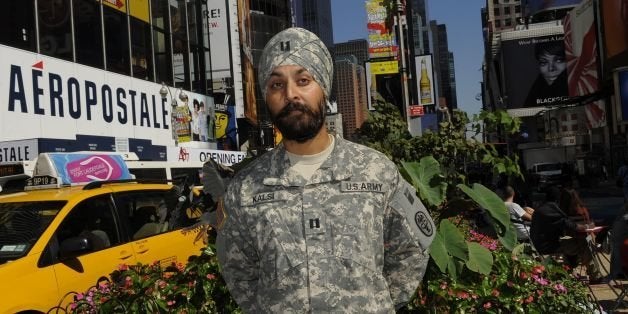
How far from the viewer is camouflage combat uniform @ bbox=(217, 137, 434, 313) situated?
6.80 ft

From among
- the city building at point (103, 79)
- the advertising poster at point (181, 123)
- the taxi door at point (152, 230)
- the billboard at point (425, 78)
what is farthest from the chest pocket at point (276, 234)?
the billboard at point (425, 78)

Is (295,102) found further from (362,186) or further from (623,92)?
(623,92)

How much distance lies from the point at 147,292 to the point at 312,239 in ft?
7.22

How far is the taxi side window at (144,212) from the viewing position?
6.55 meters

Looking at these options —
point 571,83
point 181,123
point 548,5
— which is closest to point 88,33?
point 181,123

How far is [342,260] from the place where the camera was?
2072 mm

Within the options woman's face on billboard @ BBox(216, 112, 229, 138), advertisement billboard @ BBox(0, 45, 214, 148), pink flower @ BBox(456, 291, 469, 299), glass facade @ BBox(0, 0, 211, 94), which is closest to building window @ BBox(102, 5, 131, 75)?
glass facade @ BBox(0, 0, 211, 94)

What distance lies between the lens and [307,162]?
2.23m

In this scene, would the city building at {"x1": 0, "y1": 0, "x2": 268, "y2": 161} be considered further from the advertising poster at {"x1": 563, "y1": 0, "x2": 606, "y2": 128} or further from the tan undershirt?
the advertising poster at {"x1": 563, "y1": 0, "x2": 606, "y2": 128}

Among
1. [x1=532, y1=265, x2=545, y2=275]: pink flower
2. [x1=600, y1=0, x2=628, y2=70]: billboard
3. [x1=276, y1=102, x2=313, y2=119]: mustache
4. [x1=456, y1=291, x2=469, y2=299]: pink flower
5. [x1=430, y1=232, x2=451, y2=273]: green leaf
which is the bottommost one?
[x1=456, y1=291, x2=469, y2=299]: pink flower

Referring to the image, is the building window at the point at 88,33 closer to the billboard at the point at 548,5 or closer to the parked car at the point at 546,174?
the parked car at the point at 546,174

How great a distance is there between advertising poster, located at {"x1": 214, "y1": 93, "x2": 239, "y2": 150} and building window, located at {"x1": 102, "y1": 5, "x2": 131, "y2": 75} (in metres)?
11.4

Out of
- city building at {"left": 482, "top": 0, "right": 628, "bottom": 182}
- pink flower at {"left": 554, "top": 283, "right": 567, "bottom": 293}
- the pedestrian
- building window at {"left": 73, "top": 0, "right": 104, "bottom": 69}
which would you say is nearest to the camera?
pink flower at {"left": 554, "top": 283, "right": 567, "bottom": 293}

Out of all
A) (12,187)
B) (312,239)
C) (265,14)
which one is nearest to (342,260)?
(312,239)
